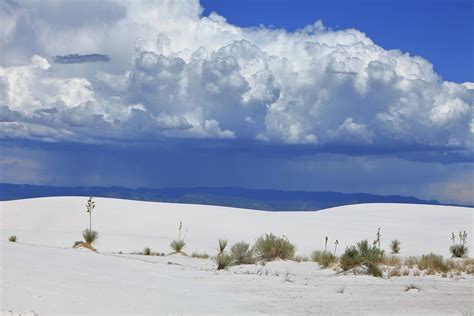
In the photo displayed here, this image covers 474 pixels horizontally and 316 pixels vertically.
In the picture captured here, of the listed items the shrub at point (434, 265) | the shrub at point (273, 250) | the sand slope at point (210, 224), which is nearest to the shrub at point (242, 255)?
the shrub at point (273, 250)

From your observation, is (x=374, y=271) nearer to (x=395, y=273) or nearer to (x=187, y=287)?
(x=395, y=273)

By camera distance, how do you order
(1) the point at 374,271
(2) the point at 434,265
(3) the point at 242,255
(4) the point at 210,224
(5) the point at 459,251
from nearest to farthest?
1. (1) the point at 374,271
2. (2) the point at 434,265
3. (3) the point at 242,255
4. (5) the point at 459,251
5. (4) the point at 210,224

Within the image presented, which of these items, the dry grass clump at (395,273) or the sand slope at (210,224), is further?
the sand slope at (210,224)

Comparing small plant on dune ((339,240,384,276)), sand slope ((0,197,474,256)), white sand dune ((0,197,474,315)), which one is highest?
sand slope ((0,197,474,256))

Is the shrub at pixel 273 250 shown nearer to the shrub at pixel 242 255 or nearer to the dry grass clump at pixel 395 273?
the shrub at pixel 242 255

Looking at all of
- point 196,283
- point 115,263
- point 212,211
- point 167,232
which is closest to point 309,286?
point 196,283

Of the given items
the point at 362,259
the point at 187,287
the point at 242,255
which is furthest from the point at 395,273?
the point at 187,287

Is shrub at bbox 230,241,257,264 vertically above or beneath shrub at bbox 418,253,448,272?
above

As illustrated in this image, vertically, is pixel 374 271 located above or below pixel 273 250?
below

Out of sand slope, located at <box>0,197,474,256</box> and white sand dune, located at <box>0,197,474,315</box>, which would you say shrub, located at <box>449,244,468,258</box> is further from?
white sand dune, located at <box>0,197,474,315</box>

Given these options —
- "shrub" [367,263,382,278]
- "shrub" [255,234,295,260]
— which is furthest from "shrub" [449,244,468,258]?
"shrub" [367,263,382,278]

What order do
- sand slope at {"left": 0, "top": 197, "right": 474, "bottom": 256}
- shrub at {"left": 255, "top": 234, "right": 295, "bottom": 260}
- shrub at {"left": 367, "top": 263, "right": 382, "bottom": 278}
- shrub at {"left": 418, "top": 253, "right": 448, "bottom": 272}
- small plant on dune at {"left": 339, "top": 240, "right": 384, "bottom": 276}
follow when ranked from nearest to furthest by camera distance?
1. shrub at {"left": 367, "top": 263, "right": 382, "bottom": 278}
2. small plant on dune at {"left": 339, "top": 240, "right": 384, "bottom": 276}
3. shrub at {"left": 418, "top": 253, "right": 448, "bottom": 272}
4. shrub at {"left": 255, "top": 234, "right": 295, "bottom": 260}
5. sand slope at {"left": 0, "top": 197, "right": 474, "bottom": 256}

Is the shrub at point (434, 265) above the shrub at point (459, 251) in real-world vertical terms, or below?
below

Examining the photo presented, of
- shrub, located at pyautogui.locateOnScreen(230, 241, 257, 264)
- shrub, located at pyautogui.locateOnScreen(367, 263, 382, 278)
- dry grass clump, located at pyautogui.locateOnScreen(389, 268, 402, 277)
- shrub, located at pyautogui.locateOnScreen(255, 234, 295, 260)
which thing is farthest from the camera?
shrub, located at pyautogui.locateOnScreen(255, 234, 295, 260)
